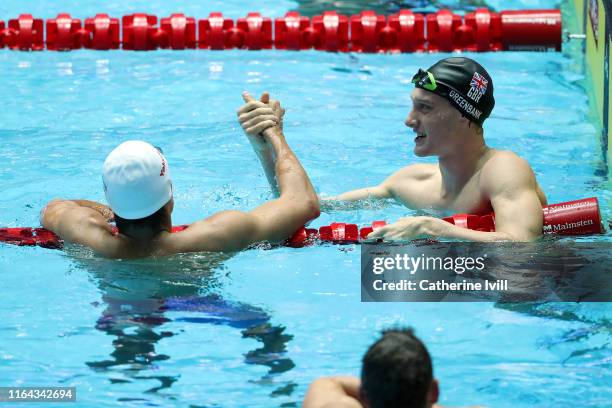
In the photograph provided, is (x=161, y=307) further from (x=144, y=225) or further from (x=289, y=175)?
(x=289, y=175)

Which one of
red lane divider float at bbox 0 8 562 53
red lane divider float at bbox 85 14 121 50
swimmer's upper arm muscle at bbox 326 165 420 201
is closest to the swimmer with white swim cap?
swimmer's upper arm muscle at bbox 326 165 420 201

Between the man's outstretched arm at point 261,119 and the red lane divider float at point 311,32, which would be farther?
the red lane divider float at point 311,32

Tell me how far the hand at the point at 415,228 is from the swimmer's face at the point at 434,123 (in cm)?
61

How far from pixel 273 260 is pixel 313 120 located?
3.09 metres

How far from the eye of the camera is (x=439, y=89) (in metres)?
5.12

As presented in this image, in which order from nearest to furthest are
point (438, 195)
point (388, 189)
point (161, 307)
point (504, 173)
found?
point (161, 307), point (504, 173), point (438, 195), point (388, 189)

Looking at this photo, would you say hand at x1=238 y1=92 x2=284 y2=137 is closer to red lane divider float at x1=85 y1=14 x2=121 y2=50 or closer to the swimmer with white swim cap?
the swimmer with white swim cap

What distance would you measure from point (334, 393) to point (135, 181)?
5.14 ft

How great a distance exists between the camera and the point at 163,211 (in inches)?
168

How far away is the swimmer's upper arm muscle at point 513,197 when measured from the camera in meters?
4.76

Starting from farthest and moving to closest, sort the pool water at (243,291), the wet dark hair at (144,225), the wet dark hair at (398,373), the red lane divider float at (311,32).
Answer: the red lane divider float at (311,32) → the wet dark hair at (144,225) → the pool water at (243,291) → the wet dark hair at (398,373)

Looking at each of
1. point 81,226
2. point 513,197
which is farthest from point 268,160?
point 513,197

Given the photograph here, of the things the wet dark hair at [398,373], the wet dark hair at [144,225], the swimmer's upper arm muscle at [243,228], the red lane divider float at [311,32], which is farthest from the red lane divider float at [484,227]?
the red lane divider float at [311,32]

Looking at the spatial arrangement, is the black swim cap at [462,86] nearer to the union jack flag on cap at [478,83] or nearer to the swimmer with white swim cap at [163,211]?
the union jack flag on cap at [478,83]
